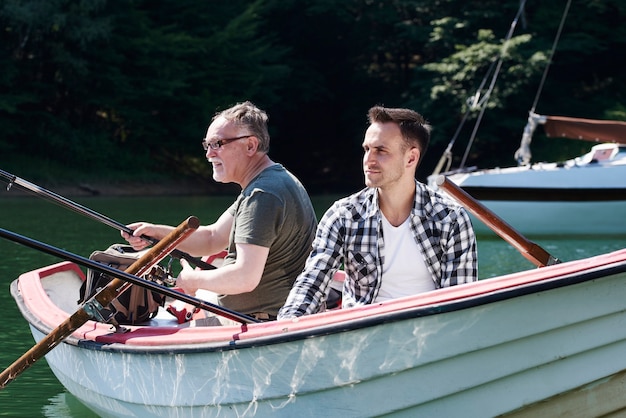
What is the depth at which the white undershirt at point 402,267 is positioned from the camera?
393 cm

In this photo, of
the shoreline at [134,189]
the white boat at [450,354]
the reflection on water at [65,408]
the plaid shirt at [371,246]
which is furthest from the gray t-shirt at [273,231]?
the shoreline at [134,189]

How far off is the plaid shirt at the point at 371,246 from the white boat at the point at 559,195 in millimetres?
10228

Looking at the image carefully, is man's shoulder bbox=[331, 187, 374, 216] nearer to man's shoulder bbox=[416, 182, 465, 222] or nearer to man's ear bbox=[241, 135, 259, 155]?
man's shoulder bbox=[416, 182, 465, 222]

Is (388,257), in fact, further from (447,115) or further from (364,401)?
(447,115)

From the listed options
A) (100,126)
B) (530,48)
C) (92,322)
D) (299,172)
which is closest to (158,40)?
(100,126)

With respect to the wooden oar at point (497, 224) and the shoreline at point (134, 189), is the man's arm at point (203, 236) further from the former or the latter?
the shoreline at point (134, 189)

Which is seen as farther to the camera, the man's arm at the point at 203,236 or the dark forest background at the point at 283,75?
the dark forest background at the point at 283,75

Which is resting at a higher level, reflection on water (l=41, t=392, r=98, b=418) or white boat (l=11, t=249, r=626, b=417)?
white boat (l=11, t=249, r=626, b=417)

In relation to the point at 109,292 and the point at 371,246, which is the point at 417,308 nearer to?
the point at 371,246

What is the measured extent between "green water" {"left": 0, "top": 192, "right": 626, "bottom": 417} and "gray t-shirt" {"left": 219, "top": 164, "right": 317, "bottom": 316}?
0.63 meters

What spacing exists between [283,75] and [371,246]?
1012 inches

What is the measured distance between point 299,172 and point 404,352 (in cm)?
2850

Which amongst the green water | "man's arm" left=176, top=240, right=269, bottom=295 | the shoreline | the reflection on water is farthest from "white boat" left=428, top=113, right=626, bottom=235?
the shoreline

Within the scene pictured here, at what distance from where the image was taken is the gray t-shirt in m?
4.35
